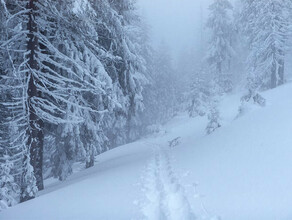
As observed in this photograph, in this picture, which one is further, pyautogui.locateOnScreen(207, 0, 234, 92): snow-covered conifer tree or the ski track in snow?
pyautogui.locateOnScreen(207, 0, 234, 92): snow-covered conifer tree

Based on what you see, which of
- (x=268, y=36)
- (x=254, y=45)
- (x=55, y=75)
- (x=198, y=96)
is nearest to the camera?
(x=55, y=75)

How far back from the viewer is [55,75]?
340 inches

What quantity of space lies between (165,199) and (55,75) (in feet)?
18.0

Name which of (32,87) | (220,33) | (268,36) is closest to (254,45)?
(268,36)

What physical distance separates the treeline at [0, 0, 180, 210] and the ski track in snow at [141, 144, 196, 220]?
2.58 m

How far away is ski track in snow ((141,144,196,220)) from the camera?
16.7 ft

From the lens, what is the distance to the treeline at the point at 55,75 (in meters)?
7.25

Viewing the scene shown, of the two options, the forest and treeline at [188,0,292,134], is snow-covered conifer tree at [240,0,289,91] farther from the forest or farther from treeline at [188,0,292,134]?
the forest

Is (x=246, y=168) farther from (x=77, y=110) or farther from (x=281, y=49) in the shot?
(x=281, y=49)

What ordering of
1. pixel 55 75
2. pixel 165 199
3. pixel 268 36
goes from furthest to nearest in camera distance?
pixel 268 36
pixel 55 75
pixel 165 199

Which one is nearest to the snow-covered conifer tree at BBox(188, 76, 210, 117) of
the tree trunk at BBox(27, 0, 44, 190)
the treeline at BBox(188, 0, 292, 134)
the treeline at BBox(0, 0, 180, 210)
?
the treeline at BBox(188, 0, 292, 134)

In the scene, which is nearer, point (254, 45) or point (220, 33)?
point (254, 45)

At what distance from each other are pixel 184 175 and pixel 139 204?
2.48 metres

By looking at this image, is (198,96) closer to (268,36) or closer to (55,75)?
(268,36)
